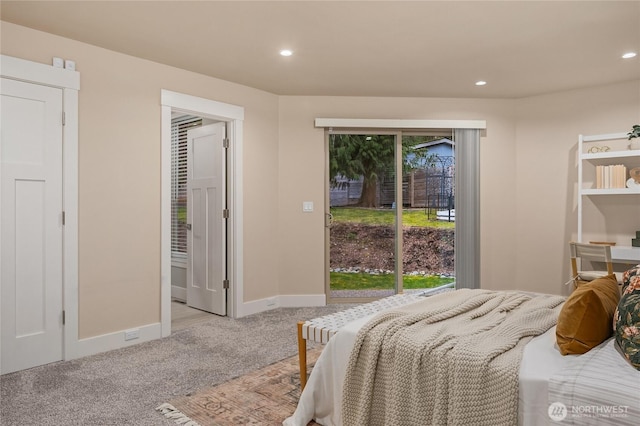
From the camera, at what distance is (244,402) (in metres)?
2.51

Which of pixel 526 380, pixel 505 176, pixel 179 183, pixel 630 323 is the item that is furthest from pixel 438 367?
pixel 179 183

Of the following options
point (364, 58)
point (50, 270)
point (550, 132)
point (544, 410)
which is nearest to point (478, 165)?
point (550, 132)

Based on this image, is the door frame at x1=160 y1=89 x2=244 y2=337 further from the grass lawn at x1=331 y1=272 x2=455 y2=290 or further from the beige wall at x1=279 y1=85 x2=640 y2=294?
the grass lawn at x1=331 y1=272 x2=455 y2=290

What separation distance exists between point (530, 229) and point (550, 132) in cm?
118

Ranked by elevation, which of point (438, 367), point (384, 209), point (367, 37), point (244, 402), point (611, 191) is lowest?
point (244, 402)

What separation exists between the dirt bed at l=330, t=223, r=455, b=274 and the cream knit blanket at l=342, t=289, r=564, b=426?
9.33ft

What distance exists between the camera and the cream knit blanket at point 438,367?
165cm

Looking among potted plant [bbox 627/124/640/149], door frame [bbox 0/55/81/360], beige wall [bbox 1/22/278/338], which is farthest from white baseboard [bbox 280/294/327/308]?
potted plant [bbox 627/124/640/149]

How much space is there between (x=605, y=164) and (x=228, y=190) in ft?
13.6

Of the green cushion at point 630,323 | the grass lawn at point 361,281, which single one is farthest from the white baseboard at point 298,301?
the green cushion at point 630,323

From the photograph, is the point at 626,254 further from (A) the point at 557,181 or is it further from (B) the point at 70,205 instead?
(B) the point at 70,205

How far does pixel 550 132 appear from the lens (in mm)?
5086

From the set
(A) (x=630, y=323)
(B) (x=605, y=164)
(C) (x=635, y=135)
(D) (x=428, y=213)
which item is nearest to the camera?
(A) (x=630, y=323)

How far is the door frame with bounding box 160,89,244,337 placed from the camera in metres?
3.90
